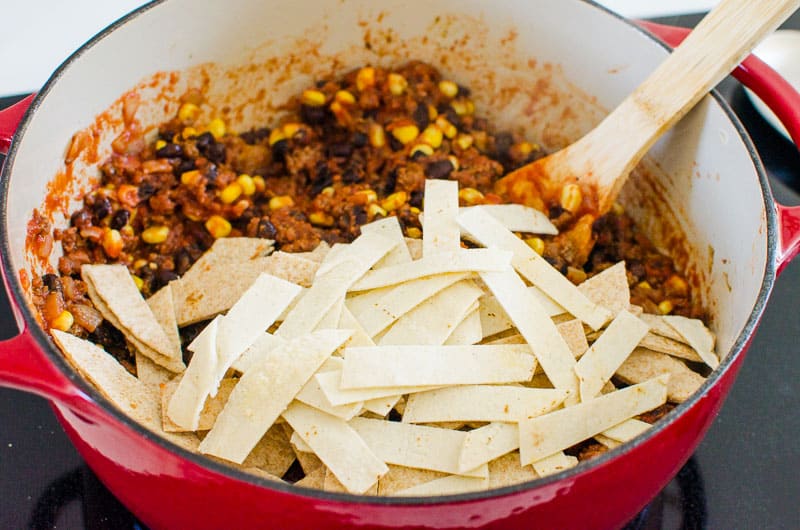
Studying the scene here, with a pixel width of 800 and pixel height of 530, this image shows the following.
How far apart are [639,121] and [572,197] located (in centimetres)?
29

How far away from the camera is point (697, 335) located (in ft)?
6.87

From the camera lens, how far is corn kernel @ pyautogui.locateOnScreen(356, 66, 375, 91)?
2.70 m

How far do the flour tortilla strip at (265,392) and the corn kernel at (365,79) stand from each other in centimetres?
112

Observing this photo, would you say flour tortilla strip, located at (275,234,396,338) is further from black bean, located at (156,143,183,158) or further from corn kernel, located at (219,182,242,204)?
black bean, located at (156,143,183,158)

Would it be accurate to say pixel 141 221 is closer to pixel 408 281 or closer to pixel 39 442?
pixel 39 442

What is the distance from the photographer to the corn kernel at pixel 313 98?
268 cm

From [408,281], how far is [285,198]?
652mm

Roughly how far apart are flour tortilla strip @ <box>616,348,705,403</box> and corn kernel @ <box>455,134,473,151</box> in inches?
36.0

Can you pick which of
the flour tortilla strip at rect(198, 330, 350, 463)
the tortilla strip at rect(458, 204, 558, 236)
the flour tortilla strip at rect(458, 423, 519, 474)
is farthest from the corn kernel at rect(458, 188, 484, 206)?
the flour tortilla strip at rect(458, 423, 519, 474)

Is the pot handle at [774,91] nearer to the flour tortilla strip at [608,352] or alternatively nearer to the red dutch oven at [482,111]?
the red dutch oven at [482,111]

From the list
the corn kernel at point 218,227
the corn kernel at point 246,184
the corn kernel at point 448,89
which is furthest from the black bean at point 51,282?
the corn kernel at point 448,89

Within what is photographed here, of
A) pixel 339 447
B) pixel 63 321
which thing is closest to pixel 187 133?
pixel 63 321

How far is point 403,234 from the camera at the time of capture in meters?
2.36

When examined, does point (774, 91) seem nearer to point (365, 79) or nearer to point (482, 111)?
point (482, 111)
